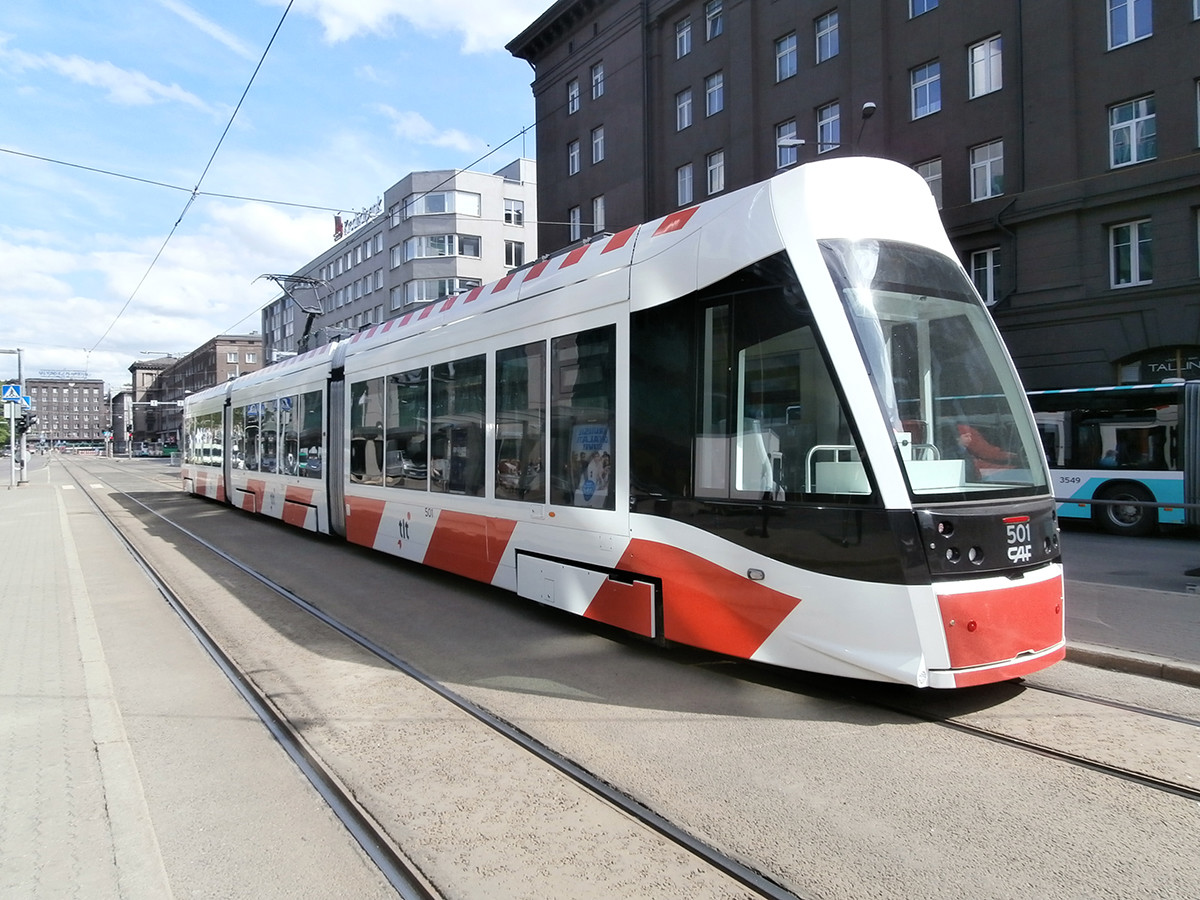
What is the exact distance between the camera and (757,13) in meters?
25.6

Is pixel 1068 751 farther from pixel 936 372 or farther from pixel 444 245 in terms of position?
pixel 444 245

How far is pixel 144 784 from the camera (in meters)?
3.96

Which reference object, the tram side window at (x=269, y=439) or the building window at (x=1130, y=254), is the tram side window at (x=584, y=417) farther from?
the building window at (x=1130, y=254)

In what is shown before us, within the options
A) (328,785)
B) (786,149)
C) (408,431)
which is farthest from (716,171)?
(328,785)

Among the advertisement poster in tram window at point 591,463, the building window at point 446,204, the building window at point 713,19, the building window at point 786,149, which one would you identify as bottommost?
the advertisement poster in tram window at point 591,463

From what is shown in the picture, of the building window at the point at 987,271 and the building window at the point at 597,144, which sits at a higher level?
the building window at the point at 597,144

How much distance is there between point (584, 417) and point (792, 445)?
193 centimetres

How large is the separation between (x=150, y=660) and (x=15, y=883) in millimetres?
3526

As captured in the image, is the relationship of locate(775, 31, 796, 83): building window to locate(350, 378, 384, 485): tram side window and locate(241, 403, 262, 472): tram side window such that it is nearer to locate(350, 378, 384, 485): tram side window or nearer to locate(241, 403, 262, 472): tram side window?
locate(241, 403, 262, 472): tram side window

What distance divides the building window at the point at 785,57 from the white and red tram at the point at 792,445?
70.8 ft

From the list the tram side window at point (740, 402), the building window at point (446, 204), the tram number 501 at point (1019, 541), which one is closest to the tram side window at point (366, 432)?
the tram side window at point (740, 402)

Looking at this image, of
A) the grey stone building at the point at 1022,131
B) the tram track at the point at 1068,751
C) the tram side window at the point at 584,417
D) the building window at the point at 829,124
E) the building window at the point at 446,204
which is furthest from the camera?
the building window at the point at 446,204

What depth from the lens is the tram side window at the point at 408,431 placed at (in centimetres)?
895

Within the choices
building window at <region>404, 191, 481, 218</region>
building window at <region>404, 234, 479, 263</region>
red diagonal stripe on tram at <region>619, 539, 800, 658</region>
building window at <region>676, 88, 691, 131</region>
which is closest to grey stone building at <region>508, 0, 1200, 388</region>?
building window at <region>676, 88, 691, 131</region>
